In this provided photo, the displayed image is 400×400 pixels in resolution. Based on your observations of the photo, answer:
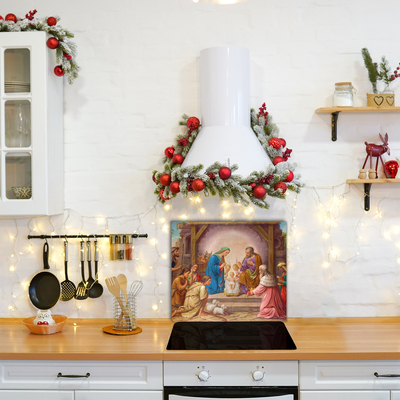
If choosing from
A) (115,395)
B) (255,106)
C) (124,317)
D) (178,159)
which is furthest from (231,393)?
(255,106)

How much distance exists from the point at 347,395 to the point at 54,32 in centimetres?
211

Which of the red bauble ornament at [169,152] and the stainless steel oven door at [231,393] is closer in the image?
the stainless steel oven door at [231,393]

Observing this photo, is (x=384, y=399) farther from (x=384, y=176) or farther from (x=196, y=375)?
(x=384, y=176)

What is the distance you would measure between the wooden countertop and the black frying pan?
14cm

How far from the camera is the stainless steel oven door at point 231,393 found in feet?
6.18

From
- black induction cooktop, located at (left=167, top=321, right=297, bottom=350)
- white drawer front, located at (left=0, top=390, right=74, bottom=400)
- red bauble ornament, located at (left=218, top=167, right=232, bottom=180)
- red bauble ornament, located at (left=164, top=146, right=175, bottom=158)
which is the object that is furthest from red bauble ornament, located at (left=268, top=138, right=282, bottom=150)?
white drawer front, located at (left=0, top=390, right=74, bottom=400)

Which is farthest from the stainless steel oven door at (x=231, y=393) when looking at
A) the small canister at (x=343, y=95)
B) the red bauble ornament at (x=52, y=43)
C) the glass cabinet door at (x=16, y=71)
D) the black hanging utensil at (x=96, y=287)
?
the red bauble ornament at (x=52, y=43)

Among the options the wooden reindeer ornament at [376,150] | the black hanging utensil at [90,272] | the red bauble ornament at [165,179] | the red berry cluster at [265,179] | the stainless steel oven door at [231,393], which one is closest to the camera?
the stainless steel oven door at [231,393]

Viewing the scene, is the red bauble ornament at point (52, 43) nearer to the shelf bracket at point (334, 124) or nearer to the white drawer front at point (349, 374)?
the shelf bracket at point (334, 124)

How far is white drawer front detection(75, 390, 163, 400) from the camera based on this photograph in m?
1.91

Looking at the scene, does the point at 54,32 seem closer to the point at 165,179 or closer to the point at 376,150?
the point at 165,179

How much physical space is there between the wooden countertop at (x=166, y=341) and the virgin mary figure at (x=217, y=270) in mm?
301

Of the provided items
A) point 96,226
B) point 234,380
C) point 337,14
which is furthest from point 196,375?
point 337,14

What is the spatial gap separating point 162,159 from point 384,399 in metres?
1.51
